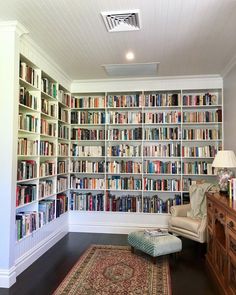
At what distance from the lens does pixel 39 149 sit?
3.41 meters

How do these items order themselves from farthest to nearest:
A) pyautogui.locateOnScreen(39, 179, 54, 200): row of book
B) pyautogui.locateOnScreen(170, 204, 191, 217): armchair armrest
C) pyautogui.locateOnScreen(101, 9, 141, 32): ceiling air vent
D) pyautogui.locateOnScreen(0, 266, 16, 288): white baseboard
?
pyautogui.locateOnScreen(170, 204, 191, 217): armchair armrest
pyautogui.locateOnScreen(39, 179, 54, 200): row of book
pyautogui.locateOnScreen(0, 266, 16, 288): white baseboard
pyautogui.locateOnScreen(101, 9, 141, 32): ceiling air vent

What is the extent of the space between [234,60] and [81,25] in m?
2.19

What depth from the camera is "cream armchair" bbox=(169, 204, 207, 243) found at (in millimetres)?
3361

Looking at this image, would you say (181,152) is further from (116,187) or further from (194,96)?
(116,187)

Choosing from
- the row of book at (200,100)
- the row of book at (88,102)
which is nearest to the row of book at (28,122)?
the row of book at (88,102)

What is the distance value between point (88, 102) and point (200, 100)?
2.02 metres

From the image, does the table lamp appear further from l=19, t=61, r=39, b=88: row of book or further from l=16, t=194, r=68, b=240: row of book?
l=19, t=61, r=39, b=88: row of book

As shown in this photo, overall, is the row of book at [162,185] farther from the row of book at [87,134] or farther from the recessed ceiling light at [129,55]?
the recessed ceiling light at [129,55]

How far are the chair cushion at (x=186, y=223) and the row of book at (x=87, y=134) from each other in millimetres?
1901

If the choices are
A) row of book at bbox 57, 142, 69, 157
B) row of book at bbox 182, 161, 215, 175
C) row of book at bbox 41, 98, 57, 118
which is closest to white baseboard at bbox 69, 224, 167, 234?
row of book at bbox 182, 161, 215, 175

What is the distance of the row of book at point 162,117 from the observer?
448cm

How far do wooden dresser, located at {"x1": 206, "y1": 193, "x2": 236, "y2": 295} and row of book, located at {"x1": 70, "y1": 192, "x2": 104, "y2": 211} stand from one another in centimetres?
206

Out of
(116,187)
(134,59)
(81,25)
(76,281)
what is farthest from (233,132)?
(76,281)

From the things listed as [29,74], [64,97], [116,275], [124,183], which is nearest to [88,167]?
[124,183]
